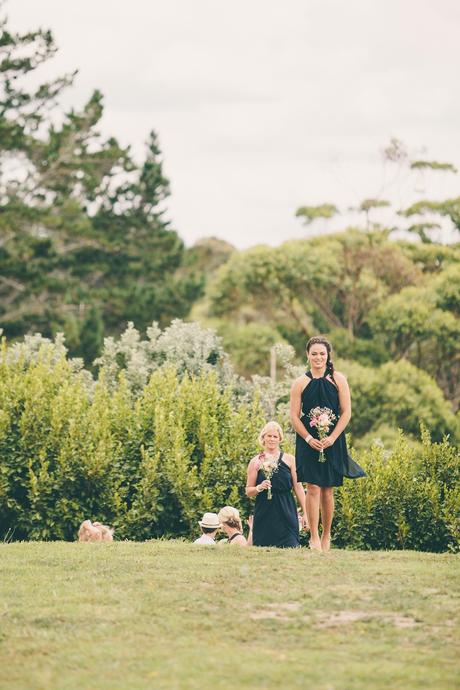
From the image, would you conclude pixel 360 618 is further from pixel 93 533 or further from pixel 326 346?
pixel 93 533

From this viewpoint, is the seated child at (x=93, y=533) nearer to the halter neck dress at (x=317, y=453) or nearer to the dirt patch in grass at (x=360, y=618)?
the halter neck dress at (x=317, y=453)

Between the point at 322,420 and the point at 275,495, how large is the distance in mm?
1122

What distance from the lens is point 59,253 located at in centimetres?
5012

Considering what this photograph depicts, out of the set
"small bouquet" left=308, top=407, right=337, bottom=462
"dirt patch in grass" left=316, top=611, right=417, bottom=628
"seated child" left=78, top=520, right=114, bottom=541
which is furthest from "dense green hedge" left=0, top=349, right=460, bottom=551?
"dirt patch in grass" left=316, top=611, right=417, bottom=628

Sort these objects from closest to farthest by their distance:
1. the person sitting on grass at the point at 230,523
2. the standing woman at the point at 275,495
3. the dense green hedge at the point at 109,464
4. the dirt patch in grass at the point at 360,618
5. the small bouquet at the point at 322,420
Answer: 1. the dirt patch in grass at the point at 360,618
2. the small bouquet at the point at 322,420
3. the standing woman at the point at 275,495
4. the person sitting on grass at the point at 230,523
5. the dense green hedge at the point at 109,464

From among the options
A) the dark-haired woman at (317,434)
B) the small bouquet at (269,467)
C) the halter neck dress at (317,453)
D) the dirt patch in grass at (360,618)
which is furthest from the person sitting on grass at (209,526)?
the dirt patch in grass at (360,618)

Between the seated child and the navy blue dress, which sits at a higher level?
the navy blue dress

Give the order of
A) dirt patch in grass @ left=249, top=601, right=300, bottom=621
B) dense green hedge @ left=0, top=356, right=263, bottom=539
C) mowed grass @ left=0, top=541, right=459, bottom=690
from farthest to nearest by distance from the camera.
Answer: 1. dense green hedge @ left=0, top=356, right=263, bottom=539
2. dirt patch in grass @ left=249, top=601, right=300, bottom=621
3. mowed grass @ left=0, top=541, right=459, bottom=690

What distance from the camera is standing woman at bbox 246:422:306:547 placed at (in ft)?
39.5

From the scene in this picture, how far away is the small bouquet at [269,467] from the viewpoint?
39.0 ft

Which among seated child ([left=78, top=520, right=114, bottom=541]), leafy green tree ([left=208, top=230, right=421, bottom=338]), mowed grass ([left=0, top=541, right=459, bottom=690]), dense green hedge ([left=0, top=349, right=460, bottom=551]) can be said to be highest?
leafy green tree ([left=208, top=230, right=421, bottom=338])

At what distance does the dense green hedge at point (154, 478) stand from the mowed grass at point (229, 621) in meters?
2.86

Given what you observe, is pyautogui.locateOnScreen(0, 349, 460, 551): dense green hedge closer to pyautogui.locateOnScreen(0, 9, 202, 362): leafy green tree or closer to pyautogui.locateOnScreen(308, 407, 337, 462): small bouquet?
pyautogui.locateOnScreen(308, 407, 337, 462): small bouquet

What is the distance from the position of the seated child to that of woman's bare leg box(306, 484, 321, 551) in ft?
8.46
